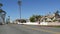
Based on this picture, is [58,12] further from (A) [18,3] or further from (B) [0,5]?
(B) [0,5]

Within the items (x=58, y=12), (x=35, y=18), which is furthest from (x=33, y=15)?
(x=58, y=12)

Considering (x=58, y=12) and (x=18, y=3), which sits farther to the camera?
(x=58, y=12)

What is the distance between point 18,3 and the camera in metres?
117

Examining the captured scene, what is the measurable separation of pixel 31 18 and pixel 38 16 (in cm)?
1303

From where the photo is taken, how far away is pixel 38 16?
141750 mm

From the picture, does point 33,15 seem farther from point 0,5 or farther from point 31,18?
point 0,5

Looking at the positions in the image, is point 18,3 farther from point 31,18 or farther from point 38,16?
point 38,16

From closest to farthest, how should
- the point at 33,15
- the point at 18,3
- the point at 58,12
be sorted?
1. the point at 18,3
2. the point at 58,12
3. the point at 33,15

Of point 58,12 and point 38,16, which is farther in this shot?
point 38,16

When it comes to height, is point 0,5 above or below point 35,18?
above

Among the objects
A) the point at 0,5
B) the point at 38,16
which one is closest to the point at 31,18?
the point at 38,16

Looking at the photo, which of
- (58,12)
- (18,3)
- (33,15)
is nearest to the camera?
(18,3)

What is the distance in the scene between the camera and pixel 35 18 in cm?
13338

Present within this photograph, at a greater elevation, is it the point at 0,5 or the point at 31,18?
the point at 0,5
